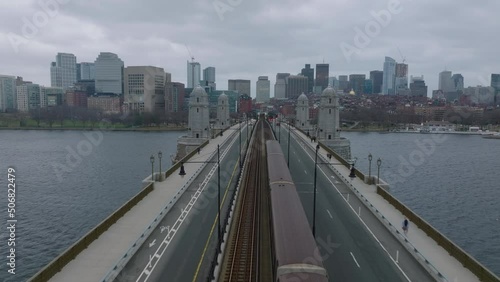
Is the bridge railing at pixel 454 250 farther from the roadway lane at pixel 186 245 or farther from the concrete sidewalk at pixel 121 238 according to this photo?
the concrete sidewalk at pixel 121 238

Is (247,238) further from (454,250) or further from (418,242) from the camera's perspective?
(454,250)

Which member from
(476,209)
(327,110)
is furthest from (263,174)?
(327,110)

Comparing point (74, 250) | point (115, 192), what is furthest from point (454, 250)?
point (115, 192)

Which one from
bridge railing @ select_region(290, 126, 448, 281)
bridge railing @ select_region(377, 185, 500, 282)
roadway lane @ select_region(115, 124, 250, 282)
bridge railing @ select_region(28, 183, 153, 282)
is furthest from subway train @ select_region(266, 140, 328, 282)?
bridge railing @ select_region(28, 183, 153, 282)

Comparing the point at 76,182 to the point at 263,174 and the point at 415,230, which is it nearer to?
the point at 263,174

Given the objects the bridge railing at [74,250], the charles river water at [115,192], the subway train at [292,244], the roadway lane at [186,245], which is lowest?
the charles river water at [115,192]

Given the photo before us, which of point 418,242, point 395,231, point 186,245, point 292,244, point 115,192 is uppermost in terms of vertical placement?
point 292,244

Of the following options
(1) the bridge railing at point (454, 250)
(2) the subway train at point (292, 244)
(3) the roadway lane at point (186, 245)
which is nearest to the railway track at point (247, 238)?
(3) the roadway lane at point (186, 245)
